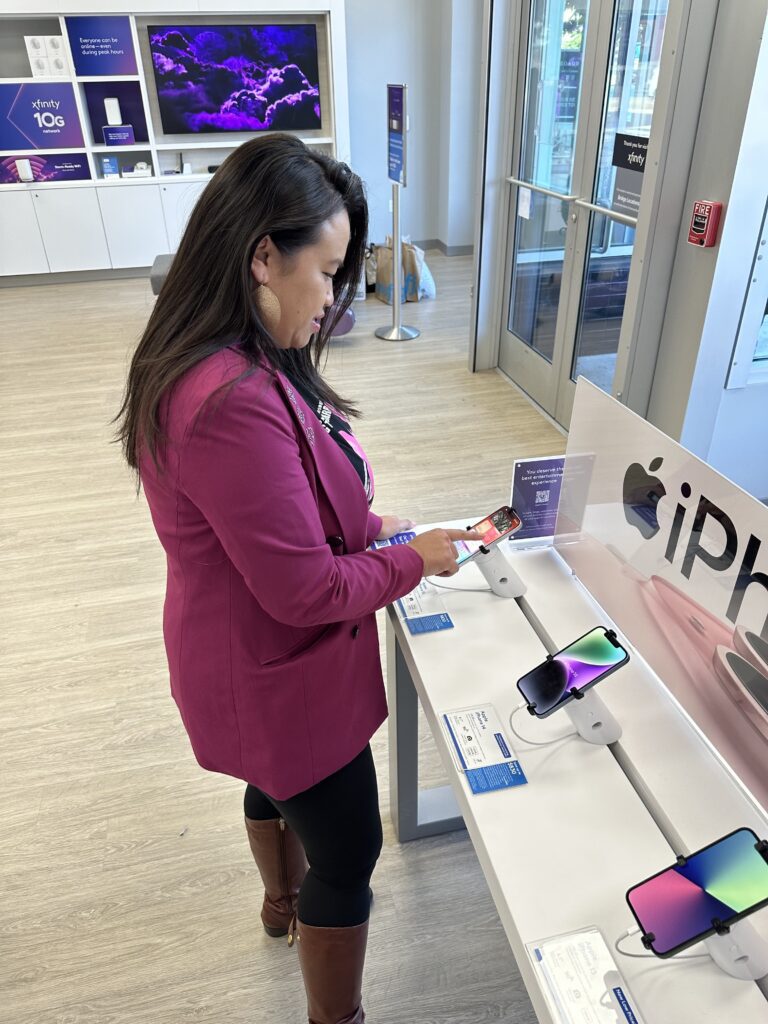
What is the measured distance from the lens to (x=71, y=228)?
6.38 meters

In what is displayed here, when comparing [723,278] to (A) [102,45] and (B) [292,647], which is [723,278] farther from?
(A) [102,45]

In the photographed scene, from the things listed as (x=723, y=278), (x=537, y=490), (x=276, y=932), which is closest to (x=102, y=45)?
(x=723, y=278)

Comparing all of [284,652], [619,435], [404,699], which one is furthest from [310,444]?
[404,699]

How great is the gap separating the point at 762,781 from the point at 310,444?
28.8 inches

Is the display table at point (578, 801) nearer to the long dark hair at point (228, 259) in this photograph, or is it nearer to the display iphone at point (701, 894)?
the display iphone at point (701, 894)

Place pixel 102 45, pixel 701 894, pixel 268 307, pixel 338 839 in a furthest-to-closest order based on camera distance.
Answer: pixel 102 45
pixel 338 839
pixel 268 307
pixel 701 894

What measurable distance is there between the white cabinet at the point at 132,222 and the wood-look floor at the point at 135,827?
3.45 meters

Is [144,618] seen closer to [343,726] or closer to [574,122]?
[343,726]

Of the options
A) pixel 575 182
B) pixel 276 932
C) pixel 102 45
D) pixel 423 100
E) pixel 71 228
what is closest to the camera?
pixel 276 932

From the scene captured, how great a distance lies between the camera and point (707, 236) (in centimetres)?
248

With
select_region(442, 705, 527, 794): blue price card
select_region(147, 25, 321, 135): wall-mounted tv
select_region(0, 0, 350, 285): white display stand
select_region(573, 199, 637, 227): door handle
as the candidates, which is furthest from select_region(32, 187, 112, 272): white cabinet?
select_region(442, 705, 527, 794): blue price card

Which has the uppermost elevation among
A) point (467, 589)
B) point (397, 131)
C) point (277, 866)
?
point (397, 131)

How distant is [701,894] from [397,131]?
15.2 ft

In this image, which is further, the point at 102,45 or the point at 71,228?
the point at 71,228
